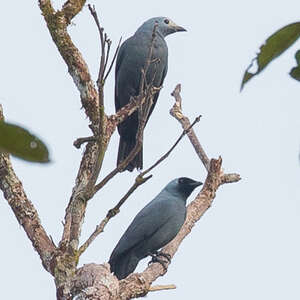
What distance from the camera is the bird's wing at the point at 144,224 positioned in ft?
17.0

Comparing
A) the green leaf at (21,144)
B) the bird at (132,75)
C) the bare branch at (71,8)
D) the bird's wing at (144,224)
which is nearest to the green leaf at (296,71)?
the green leaf at (21,144)

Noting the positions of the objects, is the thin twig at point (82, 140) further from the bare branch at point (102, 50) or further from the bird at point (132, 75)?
the bird at point (132, 75)

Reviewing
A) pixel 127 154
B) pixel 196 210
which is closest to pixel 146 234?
pixel 196 210

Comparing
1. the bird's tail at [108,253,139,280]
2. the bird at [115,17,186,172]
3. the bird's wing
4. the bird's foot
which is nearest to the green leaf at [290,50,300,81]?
the bird's foot

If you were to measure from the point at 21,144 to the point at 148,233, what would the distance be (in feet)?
16.1

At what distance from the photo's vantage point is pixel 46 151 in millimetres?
485

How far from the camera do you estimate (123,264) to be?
202 inches

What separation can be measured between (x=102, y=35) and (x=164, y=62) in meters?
3.42

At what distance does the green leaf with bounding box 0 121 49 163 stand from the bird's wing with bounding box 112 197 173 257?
184 inches

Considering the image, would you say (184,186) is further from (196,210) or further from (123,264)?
(123,264)

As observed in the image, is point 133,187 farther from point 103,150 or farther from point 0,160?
point 0,160

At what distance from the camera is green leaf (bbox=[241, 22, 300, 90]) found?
0.58 m

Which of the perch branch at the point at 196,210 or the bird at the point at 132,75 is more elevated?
the bird at the point at 132,75

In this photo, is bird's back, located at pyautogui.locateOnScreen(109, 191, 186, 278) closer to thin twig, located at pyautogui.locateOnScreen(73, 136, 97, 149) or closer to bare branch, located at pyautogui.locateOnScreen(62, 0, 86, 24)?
thin twig, located at pyautogui.locateOnScreen(73, 136, 97, 149)
